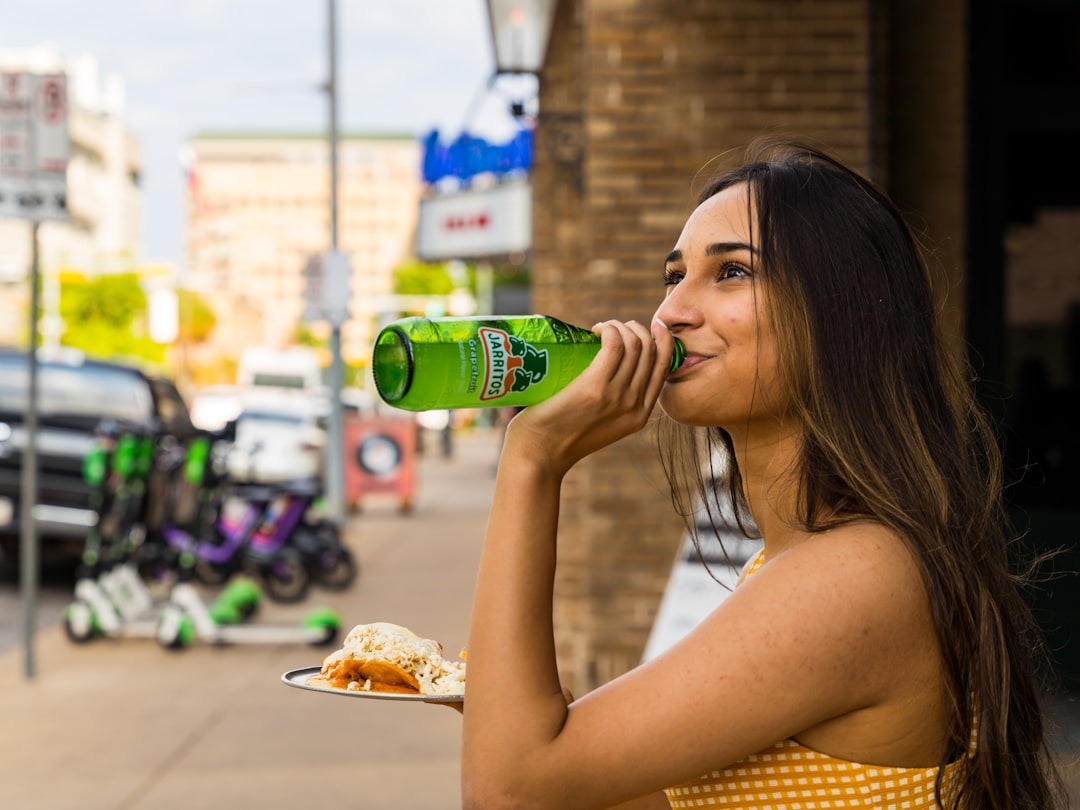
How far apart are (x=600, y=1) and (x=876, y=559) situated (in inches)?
220

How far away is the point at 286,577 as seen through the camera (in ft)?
40.4

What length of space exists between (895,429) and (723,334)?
0.22 metres

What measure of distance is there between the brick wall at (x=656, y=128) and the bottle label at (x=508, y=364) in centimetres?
485

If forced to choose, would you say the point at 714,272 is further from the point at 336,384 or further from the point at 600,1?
the point at 336,384

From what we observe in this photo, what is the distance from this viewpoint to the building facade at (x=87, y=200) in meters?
75.8

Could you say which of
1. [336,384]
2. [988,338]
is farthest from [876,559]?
[336,384]

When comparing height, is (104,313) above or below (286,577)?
above

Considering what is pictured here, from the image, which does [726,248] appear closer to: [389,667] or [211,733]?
[389,667]

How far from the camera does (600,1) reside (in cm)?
680

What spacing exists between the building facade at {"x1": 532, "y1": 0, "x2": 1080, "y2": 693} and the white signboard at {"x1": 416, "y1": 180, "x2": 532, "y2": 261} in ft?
24.0

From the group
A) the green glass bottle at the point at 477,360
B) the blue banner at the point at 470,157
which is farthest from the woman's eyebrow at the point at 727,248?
the blue banner at the point at 470,157

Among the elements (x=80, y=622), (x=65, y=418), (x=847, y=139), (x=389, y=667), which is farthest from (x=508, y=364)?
(x=65, y=418)

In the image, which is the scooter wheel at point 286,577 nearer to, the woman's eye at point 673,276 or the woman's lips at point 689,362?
the woman's eye at point 673,276

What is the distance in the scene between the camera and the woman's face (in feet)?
5.65
